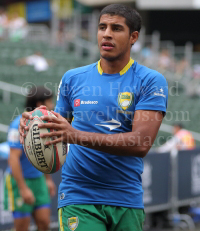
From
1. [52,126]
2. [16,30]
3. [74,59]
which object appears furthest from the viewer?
[16,30]

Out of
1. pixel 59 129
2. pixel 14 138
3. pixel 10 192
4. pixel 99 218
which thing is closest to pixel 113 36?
pixel 59 129

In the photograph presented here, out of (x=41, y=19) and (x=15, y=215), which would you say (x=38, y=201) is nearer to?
(x=15, y=215)

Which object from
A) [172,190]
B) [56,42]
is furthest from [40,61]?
[172,190]

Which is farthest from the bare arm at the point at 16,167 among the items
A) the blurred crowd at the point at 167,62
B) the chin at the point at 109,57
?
the blurred crowd at the point at 167,62

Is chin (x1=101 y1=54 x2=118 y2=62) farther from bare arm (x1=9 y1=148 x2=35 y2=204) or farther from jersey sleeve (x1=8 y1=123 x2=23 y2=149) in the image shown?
bare arm (x1=9 y1=148 x2=35 y2=204)

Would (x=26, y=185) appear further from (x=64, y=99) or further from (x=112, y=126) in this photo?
(x=112, y=126)

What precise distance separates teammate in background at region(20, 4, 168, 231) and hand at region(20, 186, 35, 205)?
217 cm

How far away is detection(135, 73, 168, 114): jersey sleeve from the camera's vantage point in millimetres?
A: 3217

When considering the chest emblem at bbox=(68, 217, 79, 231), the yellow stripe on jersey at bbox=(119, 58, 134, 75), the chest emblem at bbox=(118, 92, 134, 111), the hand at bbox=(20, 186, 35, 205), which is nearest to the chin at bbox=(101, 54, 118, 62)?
the yellow stripe on jersey at bbox=(119, 58, 134, 75)

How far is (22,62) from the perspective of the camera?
1488 centimetres

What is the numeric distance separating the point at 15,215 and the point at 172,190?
431cm

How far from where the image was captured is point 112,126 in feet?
10.9

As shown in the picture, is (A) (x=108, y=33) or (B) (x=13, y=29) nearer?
(A) (x=108, y=33)

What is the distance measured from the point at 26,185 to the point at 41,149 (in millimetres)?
2735
